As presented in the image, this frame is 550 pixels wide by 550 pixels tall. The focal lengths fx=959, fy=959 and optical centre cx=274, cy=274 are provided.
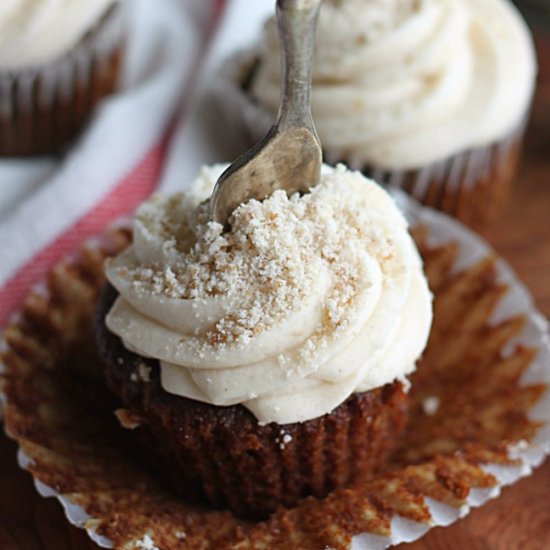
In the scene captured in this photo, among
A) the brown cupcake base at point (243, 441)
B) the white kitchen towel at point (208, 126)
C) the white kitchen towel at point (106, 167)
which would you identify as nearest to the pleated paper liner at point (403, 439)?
the brown cupcake base at point (243, 441)

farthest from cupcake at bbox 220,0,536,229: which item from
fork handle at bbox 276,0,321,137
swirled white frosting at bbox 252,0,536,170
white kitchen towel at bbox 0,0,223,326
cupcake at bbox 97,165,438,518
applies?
fork handle at bbox 276,0,321,137

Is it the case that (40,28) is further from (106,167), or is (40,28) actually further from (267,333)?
(267,333)

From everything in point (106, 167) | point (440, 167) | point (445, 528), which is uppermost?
point (106, 167)

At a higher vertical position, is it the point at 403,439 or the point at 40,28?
the point at 40,28

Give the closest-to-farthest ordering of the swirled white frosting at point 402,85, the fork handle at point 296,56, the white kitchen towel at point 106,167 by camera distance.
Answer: the fork handle at point 296,56, the white kitchen towel at point 106,167, the swirled white frosting at point 402,85

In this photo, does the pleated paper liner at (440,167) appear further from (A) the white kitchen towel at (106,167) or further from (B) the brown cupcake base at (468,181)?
(A) the white kitchen towel at (106,167)

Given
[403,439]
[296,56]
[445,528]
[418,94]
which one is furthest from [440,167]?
[296,56]
